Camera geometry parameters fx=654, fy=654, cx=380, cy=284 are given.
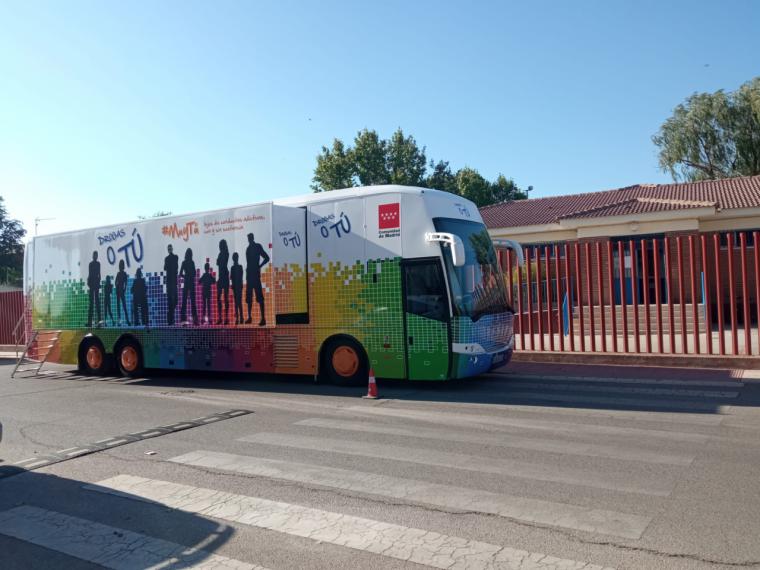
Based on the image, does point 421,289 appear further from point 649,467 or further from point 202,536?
point 202,536

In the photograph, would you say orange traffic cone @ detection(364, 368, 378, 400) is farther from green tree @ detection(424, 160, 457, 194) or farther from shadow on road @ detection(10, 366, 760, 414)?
green tree @ detection(424, 160, 457, 194)

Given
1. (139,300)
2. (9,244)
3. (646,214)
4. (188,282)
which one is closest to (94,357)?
(139,300)

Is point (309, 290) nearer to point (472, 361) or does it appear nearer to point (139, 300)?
point (472, 361)

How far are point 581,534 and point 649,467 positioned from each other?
1977mm

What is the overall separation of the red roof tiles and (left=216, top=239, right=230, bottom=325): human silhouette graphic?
15005mm

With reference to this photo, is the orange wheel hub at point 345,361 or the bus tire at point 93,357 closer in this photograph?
the orange wheel hub at point 345,361

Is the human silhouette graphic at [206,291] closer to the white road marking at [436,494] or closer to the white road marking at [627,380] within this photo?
the white road marking at [627,380]

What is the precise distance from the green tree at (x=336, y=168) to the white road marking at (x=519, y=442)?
38528mm

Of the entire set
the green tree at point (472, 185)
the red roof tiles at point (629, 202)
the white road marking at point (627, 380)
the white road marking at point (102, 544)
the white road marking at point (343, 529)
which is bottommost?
the white road marking at point (102, 544)

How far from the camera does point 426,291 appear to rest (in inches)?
426

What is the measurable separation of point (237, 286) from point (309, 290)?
1703 millimetres

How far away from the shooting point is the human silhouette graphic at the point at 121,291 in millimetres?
14484

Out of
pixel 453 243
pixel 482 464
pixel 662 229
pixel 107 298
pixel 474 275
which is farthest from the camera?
pixel 662 229

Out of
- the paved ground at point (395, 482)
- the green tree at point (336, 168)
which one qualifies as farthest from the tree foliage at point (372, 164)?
the paved ground at point (395, 482)
